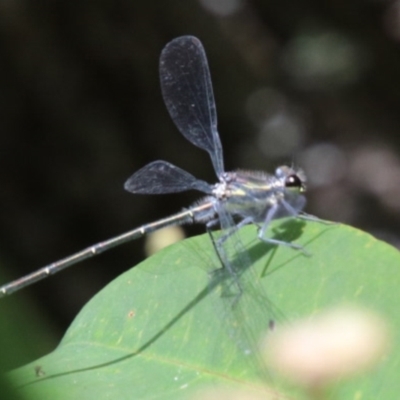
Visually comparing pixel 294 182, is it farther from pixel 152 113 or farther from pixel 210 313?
pixel 152 113

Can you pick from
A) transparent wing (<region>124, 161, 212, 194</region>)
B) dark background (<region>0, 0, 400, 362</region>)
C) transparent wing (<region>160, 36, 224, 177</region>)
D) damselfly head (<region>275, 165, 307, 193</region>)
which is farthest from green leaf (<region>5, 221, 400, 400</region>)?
dark background (<region>0, 0, 400, 362</region>)

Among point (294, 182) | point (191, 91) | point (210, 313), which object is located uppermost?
point (191, 91)

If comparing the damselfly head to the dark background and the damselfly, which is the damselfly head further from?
the dark background

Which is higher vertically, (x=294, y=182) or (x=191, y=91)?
(x=191, y=91)

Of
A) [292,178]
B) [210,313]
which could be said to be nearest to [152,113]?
[292,178]

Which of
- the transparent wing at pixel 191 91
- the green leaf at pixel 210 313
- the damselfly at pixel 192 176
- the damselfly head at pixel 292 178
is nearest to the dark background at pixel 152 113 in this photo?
the damselfly at pixel 192 176

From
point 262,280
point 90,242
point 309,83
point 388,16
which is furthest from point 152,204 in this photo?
point 262,280

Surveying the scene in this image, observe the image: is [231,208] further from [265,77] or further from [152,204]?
[265,77]
